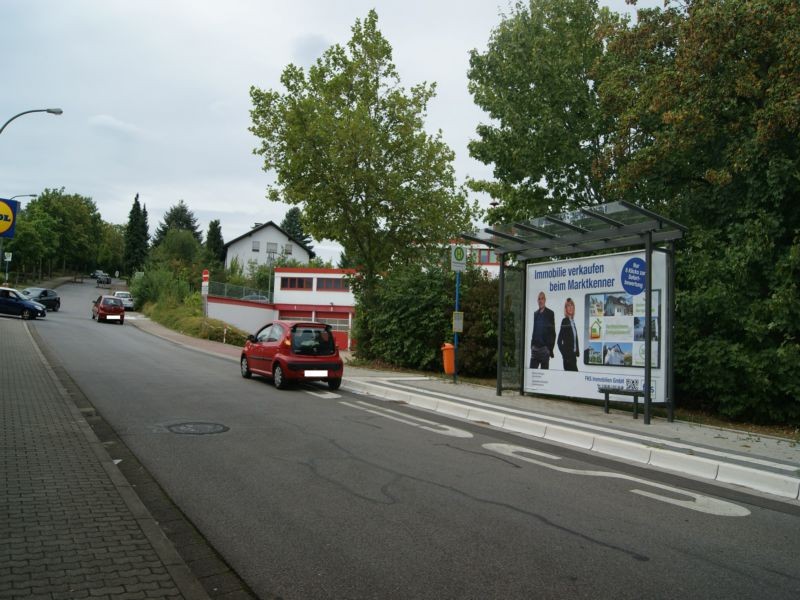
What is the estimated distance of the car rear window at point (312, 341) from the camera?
13.9m

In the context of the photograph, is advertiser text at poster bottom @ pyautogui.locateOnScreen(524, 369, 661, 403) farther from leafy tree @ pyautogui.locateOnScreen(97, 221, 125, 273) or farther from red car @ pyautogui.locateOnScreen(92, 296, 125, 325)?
leafy tree @ pyautogui.locateOnScreen(97, 221, 125, 273)

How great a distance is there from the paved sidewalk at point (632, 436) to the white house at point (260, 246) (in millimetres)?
81608

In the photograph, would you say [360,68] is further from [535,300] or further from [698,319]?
[698,319]

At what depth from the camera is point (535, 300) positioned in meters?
13.3

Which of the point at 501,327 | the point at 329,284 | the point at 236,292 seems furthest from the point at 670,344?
the point at 329,284

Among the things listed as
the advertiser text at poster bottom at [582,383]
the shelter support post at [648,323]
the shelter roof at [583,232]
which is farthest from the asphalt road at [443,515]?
the shelter roof at [583,232]

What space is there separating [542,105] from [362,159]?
19.9 ft

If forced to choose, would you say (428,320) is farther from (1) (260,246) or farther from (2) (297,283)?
(1) (260,246)

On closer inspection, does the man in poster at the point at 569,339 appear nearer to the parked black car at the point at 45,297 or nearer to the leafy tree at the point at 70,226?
the parked black car at the point at 45,297

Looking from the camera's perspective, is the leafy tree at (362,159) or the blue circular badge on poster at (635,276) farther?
the leafy tree at (362,159)

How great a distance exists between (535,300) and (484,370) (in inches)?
208

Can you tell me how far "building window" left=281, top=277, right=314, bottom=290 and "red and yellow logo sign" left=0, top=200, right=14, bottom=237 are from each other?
154 feet

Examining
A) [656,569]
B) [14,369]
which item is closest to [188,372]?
[14,369]

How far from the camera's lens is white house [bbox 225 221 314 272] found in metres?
93.0
